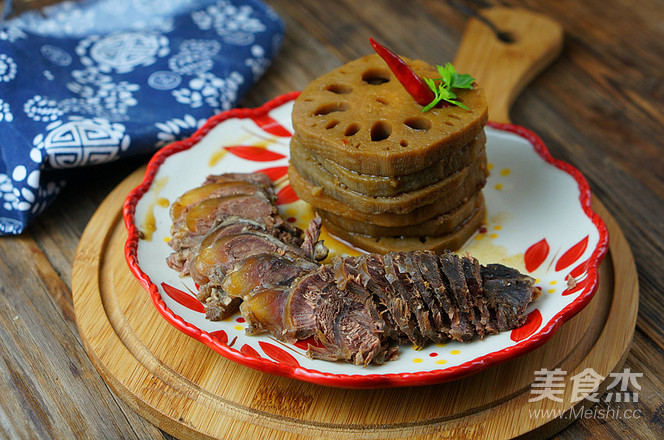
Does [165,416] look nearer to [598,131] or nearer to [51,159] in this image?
[51,159]

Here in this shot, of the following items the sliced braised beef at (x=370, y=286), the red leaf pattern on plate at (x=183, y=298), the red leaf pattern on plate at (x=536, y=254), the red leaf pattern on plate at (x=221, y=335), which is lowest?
the red leaf pattern on plate at (x=183, y=298)

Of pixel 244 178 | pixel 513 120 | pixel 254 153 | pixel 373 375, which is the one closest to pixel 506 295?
pixel 373 375

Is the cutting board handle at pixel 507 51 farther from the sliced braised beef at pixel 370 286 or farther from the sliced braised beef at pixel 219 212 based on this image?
the sliced braised beef at pixel 370 286

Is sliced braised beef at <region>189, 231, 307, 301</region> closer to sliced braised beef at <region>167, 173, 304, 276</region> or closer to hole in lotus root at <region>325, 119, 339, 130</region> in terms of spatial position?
sliced braised beef at <region>167, 173, 304, 276</region>

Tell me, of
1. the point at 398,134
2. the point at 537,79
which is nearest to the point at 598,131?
the point at 537,79

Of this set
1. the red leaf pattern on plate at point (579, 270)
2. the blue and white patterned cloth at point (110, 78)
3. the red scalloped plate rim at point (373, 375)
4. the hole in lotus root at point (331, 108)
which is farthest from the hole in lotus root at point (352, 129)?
the blue and white patterned cloth at point (110, 78)

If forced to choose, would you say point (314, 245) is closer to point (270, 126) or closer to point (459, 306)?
point (459, 306)

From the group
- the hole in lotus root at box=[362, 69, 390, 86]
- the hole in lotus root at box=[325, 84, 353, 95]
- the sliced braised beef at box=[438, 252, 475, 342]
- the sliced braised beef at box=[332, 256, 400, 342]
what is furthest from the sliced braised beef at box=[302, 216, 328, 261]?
the hole in lotus root at box=[362, 69, 390, 86]
